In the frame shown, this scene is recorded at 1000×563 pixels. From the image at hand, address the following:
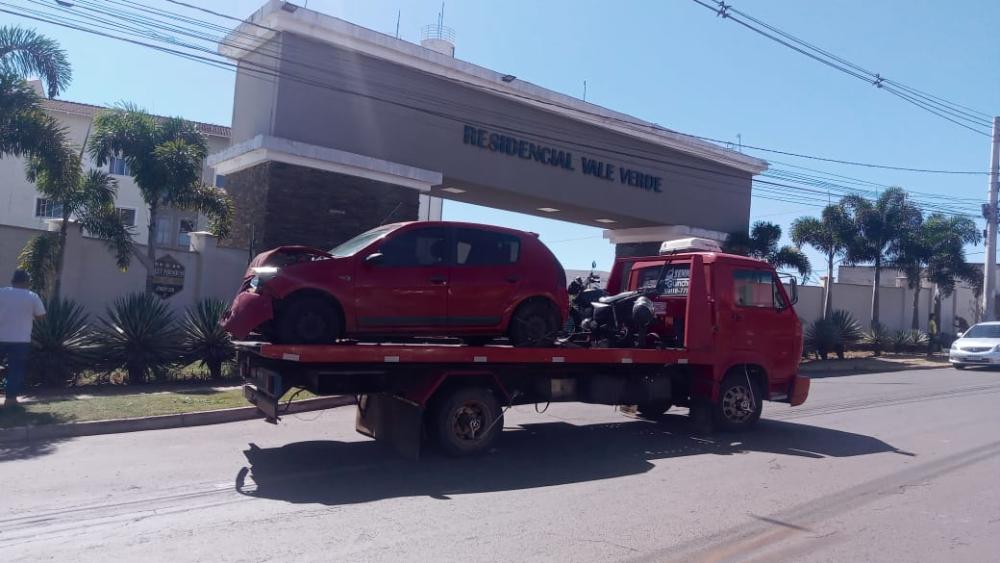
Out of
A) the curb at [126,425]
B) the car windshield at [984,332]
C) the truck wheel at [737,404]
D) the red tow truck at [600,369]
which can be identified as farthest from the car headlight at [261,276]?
the car windshield at [984,332]

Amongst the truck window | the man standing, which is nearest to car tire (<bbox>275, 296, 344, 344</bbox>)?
the man standing

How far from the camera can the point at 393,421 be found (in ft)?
29.0

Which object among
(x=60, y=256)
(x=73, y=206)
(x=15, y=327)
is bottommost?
(x=15, y=327)

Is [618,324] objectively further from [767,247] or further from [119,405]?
[767,247]

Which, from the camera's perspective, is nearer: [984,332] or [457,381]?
[457,381]

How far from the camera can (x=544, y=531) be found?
246 inches

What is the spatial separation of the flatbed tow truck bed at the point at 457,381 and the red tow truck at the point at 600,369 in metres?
0.01

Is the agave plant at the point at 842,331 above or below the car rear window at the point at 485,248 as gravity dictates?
below

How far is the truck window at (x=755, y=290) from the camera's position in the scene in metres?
11.2

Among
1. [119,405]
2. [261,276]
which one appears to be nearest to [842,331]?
[119,405]

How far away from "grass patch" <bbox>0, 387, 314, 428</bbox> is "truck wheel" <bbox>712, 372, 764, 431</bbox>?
578 centimetres

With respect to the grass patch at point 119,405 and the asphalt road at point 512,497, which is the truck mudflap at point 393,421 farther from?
the grass patch at point 119,405

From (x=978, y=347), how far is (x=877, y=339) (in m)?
5.19

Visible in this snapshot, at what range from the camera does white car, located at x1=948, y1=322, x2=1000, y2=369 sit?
24703 mm
